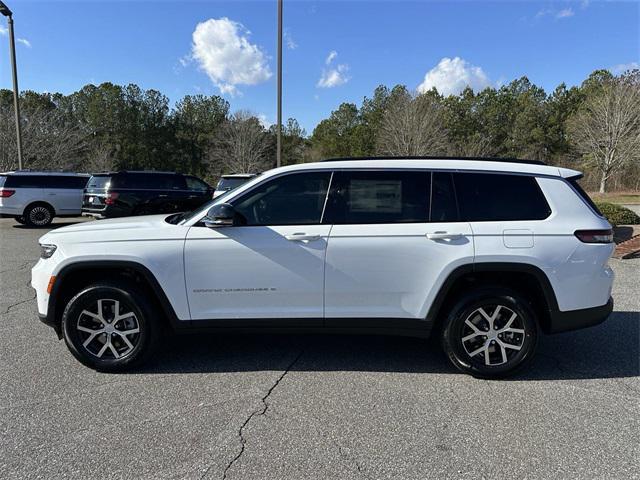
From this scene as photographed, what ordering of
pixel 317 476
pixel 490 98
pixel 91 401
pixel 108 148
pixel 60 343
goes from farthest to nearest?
pixel 490 98 < pixel 108 148 < pixel 60 343 < pixel 91 401 < pixel 317 476

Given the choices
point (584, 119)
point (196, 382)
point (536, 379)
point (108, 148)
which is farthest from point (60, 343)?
point (108, 148)

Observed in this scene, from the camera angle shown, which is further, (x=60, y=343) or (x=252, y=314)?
(x=60, y=343)

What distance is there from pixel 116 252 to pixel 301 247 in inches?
58.8

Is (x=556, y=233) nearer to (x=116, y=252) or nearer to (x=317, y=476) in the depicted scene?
(x=317, y=476)

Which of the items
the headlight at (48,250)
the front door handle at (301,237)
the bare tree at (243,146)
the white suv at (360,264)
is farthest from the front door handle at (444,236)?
the bare tree at (243,146)

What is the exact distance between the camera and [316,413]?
301 centimetres

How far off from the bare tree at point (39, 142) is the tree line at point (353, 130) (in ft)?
0.28

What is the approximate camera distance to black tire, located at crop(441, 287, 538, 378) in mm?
3471

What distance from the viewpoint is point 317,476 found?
2.38 m

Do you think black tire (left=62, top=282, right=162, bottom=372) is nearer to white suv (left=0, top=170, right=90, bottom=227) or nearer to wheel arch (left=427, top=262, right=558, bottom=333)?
wheel arch (left=427, top=262, right=558, bottom=333)

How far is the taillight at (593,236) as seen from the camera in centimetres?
341

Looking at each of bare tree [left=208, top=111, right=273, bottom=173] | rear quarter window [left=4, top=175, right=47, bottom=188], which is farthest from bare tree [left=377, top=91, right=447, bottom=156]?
rear quarter window [left=4, top=175, right=47, bottom=188]

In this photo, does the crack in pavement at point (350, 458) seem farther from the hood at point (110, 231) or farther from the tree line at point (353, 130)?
the tree line at point (353, 130)

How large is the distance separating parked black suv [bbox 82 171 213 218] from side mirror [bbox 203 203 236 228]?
9.62 m
